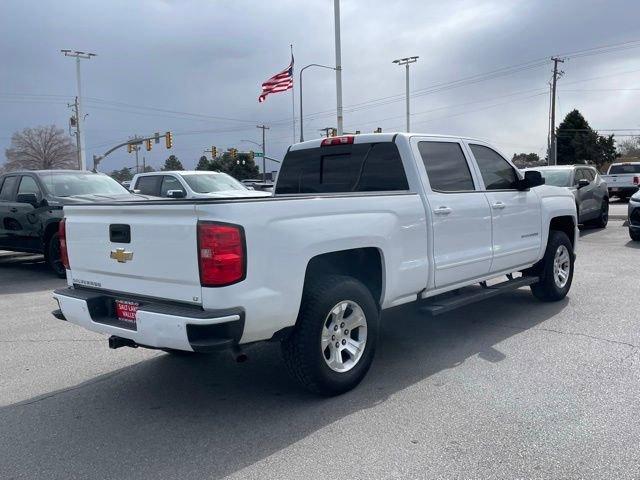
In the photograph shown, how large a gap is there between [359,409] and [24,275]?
359 inches

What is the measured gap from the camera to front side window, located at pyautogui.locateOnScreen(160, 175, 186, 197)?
14104 millimetres

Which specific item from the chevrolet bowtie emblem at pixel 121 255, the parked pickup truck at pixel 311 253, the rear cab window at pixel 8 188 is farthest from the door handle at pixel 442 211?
the rear cab window at pixel 8 188

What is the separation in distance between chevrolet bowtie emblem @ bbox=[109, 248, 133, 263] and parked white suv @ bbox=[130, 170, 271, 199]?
9.11 m

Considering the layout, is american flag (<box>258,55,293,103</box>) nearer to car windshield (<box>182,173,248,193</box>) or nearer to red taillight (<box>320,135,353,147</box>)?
car windshield (<box>182,173,248,193</box>)

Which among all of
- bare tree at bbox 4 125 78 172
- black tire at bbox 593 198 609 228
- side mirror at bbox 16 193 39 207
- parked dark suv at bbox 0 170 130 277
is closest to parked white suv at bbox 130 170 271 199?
parked dark suv at bbox 0 170 130 277

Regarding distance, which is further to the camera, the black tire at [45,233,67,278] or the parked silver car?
the parked silver car

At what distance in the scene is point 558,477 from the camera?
3279 millimetres

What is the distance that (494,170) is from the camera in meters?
6.52

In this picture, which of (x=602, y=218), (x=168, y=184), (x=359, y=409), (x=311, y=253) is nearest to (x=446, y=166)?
(x=311, y=253)

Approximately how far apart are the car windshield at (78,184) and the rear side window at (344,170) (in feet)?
19.5

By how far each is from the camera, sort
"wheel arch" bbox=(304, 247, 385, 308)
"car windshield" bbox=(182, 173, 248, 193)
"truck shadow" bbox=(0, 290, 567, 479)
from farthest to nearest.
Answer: "car windshield" bbox=(182, 173, 248, 193) → "wheel arch" bbox=(304, 247, 385, 308) → "truck shadow" bbox=(0, 290, 567, 479)

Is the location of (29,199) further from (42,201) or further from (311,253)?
(311,253)

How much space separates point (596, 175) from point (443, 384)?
13766 millimetres

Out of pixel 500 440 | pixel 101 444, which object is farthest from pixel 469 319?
pixel 101 444
